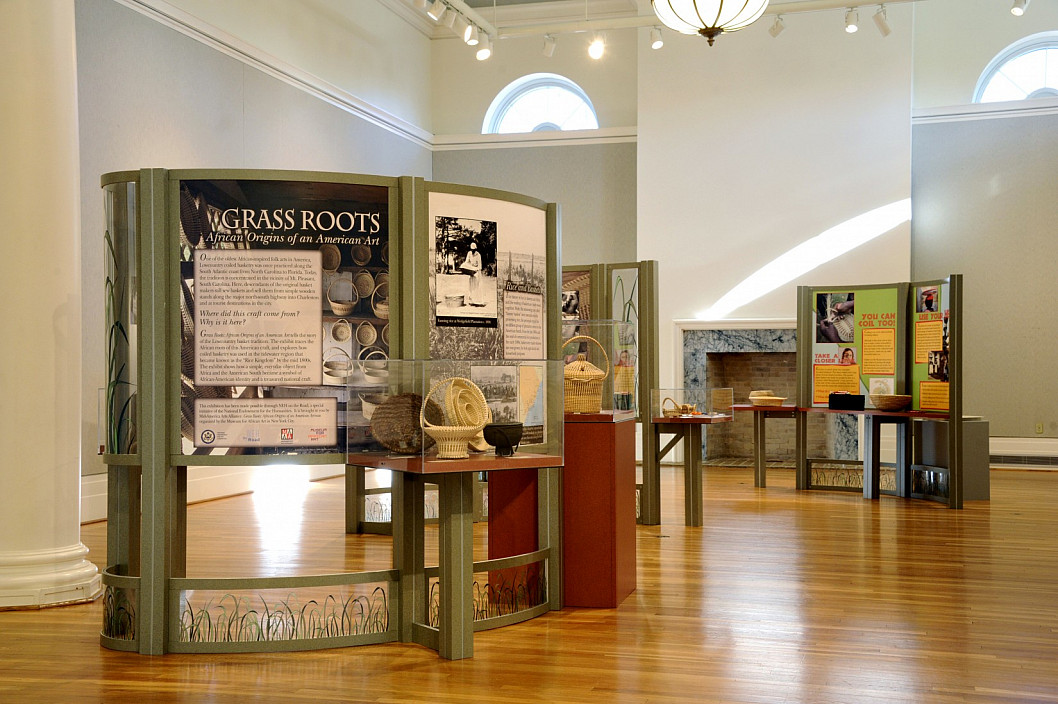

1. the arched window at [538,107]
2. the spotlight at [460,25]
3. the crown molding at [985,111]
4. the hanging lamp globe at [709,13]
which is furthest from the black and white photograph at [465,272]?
the arched window at [538,107]

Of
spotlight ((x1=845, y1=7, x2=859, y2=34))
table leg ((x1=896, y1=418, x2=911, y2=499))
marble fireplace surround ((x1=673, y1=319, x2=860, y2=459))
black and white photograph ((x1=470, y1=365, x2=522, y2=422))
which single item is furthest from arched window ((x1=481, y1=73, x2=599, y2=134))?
black and white photograph ((x1=470, y1=365, x2=522, y2=422))

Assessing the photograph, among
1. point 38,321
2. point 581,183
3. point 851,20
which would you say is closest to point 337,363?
point 38,321

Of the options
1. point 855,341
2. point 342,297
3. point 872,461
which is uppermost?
point 342,297

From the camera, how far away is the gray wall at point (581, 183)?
1400cm

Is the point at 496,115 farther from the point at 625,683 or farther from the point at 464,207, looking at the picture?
the point at 625,683

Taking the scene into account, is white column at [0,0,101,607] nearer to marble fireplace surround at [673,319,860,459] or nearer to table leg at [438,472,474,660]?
table leg at [438,472,474,660]

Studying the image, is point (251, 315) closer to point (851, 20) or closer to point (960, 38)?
point (851, 20)

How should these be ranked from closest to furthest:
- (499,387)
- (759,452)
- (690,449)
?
1. (499,387)
2. (690,449)
3. (759,452)

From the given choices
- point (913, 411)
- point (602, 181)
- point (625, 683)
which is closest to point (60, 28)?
point (625, 683)

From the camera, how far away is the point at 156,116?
29.2 feet

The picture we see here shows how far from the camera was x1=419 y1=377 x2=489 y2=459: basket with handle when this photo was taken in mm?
3947

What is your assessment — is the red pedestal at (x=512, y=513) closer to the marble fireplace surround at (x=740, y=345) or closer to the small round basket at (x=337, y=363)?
the small round basket at (x=337, y=363)

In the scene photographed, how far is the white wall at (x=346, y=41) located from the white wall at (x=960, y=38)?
264 inches

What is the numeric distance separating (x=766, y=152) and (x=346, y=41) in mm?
5368
